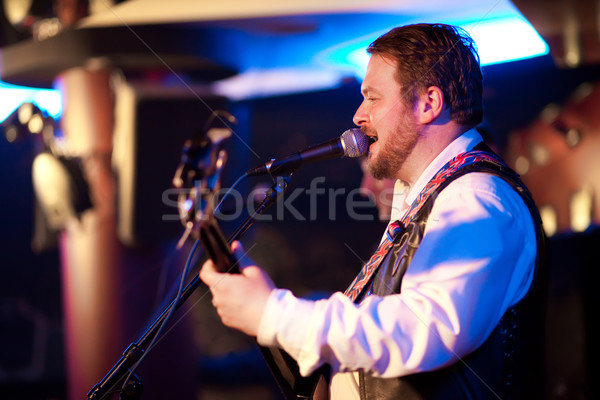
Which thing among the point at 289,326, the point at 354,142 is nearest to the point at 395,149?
the point at 354,142

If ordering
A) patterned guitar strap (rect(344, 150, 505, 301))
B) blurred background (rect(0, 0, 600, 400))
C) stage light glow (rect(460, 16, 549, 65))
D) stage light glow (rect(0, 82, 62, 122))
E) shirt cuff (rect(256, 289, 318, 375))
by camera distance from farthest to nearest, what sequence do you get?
stage light glow (rect(0, 82, 62, 122))
blurred background (rect(0, 0, 600, 400))
stage light glow (rect(460, 16, 549, 65))
patterned guitar strap (rect(344, 150, 505, 301))
shirt cuff (rect(256, 289, 318, 375))

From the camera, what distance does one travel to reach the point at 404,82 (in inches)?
59.1

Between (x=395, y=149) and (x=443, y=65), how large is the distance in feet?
0.91

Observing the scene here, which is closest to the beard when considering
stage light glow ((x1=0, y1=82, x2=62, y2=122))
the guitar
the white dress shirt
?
the white dress shirt

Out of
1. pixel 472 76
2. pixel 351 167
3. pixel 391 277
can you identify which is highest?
pixel 351 167

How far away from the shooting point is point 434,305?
103 cm

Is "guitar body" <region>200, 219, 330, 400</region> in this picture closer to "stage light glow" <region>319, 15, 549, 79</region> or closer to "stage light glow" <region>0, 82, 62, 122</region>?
"stage light glow" <region>319, 15, 549, 79</region>

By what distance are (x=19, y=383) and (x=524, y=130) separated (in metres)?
5.09


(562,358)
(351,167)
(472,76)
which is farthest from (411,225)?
(351,167)

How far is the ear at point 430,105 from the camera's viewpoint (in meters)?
1.48

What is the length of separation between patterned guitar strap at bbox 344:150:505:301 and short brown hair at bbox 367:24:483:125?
21 cm

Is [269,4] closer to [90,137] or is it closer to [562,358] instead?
[90,137]

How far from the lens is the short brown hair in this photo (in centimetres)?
150

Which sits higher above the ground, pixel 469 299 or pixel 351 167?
pixel 351 167
